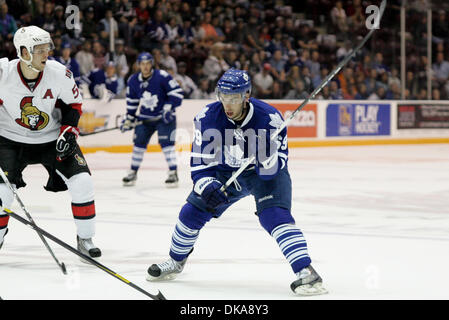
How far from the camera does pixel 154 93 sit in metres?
7.46

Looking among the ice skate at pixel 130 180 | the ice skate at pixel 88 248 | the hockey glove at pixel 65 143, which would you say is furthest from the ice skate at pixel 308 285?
the ice skate at pixel 130 180

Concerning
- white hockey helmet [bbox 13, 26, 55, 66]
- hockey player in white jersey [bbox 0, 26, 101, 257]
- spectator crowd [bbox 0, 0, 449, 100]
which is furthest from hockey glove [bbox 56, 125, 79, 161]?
spectator crowd [bbox 0, 0, 449, 100]

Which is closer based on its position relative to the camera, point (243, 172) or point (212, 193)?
point (212, 193)

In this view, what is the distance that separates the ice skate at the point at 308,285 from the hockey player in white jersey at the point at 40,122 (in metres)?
1.22

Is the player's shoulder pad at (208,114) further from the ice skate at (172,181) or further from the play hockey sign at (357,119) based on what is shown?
the play hockey sign at (357,119)

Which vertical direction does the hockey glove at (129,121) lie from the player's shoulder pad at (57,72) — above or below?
below

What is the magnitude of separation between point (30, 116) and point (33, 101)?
77mm

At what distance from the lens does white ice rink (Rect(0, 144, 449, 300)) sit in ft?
10.5

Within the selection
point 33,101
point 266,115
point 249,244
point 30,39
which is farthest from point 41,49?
point 249,244

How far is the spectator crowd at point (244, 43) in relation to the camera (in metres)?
10.6

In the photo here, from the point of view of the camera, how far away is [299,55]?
1332 cm

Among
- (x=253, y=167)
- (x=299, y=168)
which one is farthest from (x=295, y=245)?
(x=299, y=168)

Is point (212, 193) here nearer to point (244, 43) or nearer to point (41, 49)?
point (41, 49)
